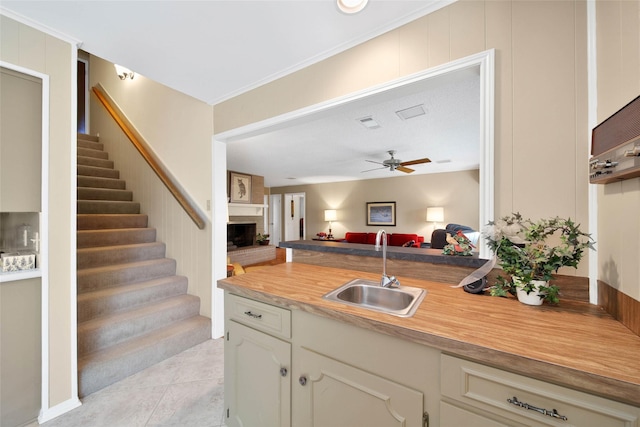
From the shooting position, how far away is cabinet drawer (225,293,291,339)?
3.76 feet

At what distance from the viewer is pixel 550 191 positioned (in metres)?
1.09

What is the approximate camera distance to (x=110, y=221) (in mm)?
2963

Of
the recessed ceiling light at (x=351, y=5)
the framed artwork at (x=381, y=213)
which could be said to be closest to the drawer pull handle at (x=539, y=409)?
the recessed ceiling light at (x=351, y=5)

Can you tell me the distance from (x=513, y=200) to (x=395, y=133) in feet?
7.20

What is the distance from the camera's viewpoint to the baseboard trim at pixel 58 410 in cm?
147

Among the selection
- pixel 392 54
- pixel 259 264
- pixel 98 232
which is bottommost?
pixel 259 264

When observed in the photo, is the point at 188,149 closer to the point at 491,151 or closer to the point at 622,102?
the point at 491,151

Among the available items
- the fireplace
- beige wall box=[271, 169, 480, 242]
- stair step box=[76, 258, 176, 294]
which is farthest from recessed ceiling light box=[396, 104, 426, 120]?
the fireplace

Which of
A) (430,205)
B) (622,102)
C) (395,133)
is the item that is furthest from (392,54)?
(430,205)

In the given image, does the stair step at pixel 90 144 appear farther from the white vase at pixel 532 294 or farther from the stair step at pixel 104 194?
the white vase at pixel 532 294

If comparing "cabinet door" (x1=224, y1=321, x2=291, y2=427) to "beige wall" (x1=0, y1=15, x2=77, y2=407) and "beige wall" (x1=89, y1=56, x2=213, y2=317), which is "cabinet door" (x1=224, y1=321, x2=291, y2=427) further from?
"beige wall" (x1=89, y1=56, x2=213, y2=317)

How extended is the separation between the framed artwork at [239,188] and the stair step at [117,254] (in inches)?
110

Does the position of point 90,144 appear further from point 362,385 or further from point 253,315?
point 362,385

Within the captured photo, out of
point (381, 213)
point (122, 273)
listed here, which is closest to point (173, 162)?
point (122, 273)
